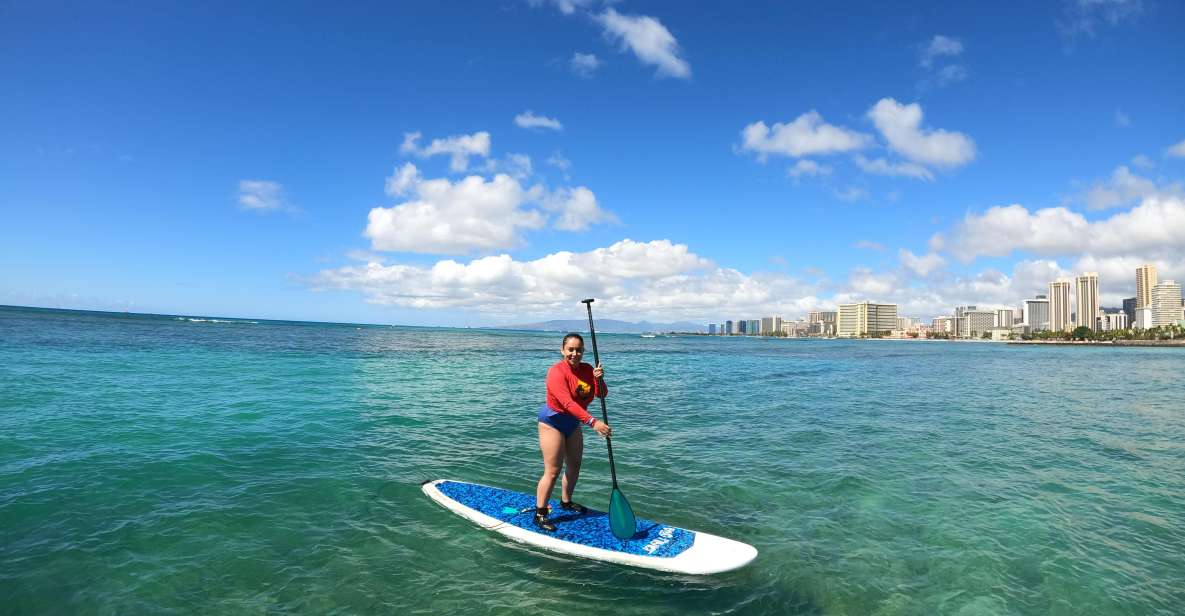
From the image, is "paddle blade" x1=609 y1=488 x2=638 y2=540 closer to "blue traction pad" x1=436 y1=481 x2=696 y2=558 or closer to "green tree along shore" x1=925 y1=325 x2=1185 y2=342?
"blue traction pad" x1=436 y1=481 x2=696 y2=558

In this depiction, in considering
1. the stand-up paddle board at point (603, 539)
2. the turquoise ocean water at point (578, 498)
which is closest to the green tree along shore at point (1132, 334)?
the turquoise ocean water at point (578, 498)

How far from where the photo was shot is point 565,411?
23.9 feet

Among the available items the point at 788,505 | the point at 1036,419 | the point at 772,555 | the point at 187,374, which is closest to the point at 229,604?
the point at 772,555

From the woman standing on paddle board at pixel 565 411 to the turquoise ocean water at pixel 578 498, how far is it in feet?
3.62

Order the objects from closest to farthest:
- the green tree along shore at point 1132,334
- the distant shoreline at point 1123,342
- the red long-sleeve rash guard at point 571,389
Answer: the red long-sleeve rash guard at point 571,389, the distant shoreline at point 1123,342, the green tree along shore at point 1132,334

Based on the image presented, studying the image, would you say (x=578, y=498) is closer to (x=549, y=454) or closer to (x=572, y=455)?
(x=572, y=455)

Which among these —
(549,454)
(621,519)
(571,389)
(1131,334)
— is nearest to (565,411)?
(571,389)

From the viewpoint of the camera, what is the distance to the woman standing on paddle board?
7.16 metres

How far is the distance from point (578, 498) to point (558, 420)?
10.1 feet

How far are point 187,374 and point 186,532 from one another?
83.3ft

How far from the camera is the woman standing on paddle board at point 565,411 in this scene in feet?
23.5

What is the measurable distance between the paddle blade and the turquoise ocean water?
60 centimetres

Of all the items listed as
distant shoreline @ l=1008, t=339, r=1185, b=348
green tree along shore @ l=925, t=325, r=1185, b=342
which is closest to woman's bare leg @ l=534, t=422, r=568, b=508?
distant shoreline @ l=1008, t=339, r=1185, b=348

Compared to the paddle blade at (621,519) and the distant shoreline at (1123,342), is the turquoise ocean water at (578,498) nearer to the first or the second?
the paddle blade at (621,519)
